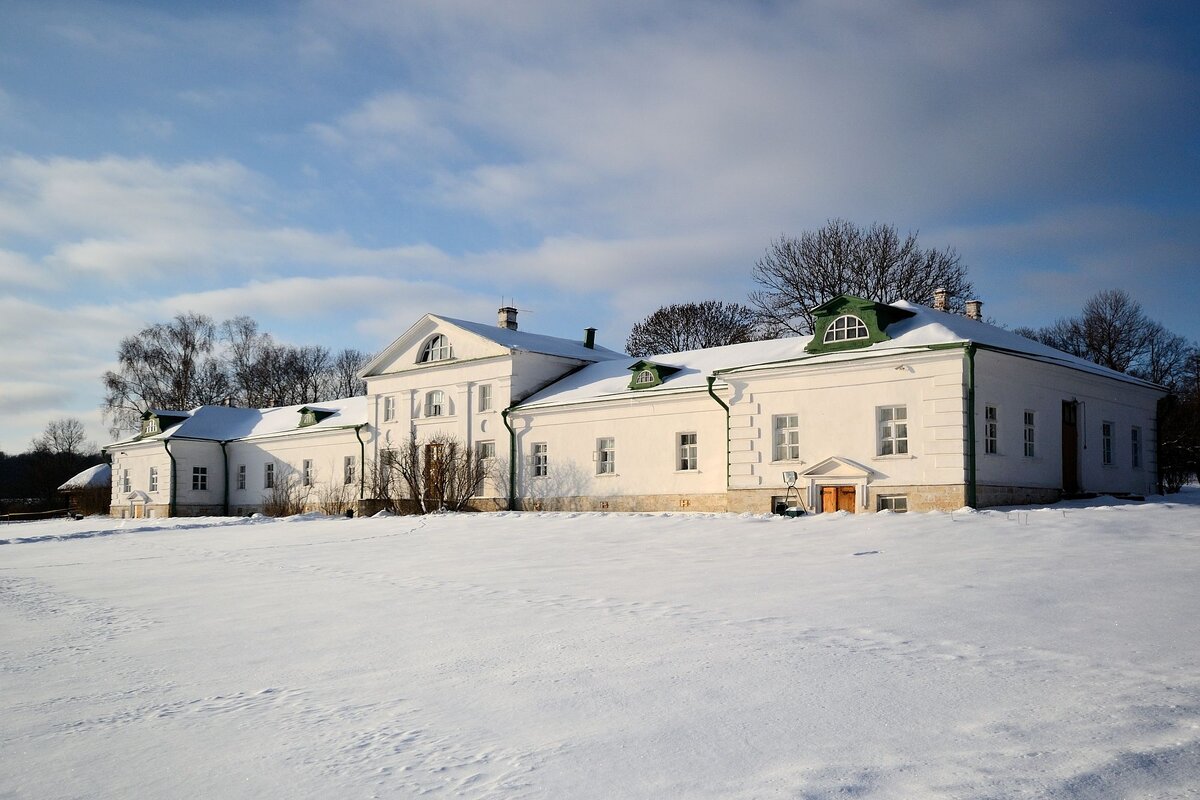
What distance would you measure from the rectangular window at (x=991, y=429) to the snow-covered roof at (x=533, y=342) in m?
14.2

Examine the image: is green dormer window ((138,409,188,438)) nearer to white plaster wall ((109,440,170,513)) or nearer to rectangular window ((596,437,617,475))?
white plaster wall ((109,440,170,513))

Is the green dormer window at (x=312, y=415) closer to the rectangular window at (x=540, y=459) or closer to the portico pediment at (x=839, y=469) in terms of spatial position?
the rectangular window at (x=540, y=459)

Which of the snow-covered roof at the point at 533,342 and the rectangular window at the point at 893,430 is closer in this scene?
the rectangular window at the point at 893,430

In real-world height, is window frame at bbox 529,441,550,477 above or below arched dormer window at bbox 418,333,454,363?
below

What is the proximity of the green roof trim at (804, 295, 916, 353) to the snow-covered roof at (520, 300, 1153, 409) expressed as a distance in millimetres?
193

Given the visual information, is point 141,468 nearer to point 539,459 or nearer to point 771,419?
point 539,459

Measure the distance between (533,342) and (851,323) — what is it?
40.9ft

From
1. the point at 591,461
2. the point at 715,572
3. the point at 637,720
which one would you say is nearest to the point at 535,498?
the point at 591,461

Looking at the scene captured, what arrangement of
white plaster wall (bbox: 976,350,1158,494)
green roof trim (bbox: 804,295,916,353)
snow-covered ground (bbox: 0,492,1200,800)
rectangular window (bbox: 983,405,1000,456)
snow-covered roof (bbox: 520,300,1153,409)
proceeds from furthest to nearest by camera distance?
green roof trim (bbox: 804,295,916,353) → snow-covered roof (bbox: 520,300,1153,409) → white plaster wall (bbox: 976,350,1158,494) → rectangular window (bbox: 983,405,1000,456) → snow-covered ground (bbox: 0,492,1200,800)

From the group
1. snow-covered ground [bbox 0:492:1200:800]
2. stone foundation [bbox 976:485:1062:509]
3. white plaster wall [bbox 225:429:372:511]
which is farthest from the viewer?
white plaster wall [bbox 225:429:372:511]

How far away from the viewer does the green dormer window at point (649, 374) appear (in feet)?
84.3

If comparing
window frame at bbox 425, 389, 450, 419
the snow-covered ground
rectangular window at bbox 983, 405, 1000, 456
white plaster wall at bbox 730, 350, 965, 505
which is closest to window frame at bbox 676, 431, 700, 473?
white plaster wall at bbox 730, 350, 965, 505

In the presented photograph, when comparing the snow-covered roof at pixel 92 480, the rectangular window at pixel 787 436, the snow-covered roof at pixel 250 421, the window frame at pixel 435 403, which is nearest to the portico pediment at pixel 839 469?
the rectangular window at pixel 787 436

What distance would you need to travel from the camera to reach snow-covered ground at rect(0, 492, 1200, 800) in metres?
4.52
